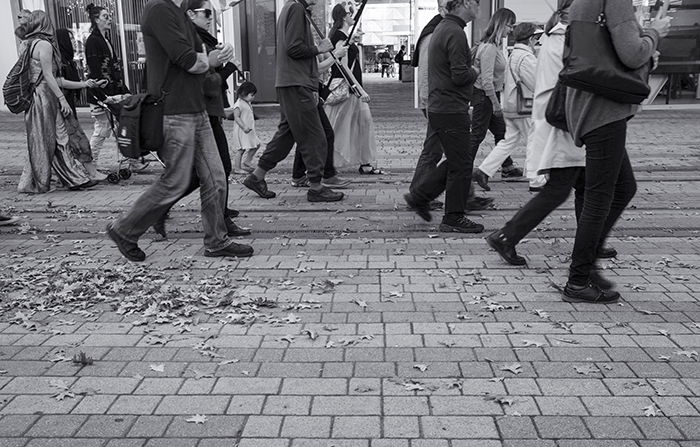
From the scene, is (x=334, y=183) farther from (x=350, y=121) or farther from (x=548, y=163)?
(x=548, y=163)

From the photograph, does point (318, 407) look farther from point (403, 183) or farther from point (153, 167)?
point (153, 167)

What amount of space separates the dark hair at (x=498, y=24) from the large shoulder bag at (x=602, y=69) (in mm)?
3867

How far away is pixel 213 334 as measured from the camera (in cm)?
440

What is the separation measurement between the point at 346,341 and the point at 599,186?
5.90 ft

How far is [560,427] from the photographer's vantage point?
3254mm

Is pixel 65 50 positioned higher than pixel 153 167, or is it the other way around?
pixel 65 50

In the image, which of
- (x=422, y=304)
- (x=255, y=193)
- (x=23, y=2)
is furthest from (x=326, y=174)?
(x=23, y=2)

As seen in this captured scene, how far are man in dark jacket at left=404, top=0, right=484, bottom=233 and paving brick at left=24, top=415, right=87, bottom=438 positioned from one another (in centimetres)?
396

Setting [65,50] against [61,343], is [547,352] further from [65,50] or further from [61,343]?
[65,50]

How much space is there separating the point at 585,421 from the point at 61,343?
2.86 metres

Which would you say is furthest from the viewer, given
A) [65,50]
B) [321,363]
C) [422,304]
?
[65,50]

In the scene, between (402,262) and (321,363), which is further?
(402,262)

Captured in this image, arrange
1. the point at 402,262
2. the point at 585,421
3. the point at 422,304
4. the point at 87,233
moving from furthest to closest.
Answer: the point at 87,233 < the point at 402,262 < the point at 422,304 < the point at 585,421

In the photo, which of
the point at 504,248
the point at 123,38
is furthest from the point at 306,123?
the point at 123,38
